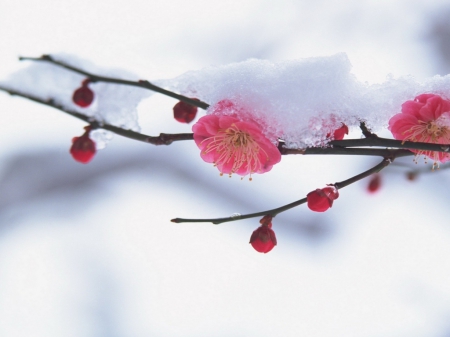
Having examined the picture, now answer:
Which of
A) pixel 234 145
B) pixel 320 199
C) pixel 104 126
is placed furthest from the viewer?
pixel 234 145

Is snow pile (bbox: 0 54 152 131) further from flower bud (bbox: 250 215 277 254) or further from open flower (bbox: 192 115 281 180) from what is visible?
flower bud (bbox: 250 215 277 254)

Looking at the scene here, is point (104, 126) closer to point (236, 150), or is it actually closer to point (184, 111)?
point (184, 111)

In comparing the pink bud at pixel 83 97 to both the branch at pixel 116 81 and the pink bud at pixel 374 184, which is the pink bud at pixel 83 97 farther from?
the pink bud at pixel 374 184

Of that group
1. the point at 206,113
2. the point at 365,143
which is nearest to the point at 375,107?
the point at 365,143

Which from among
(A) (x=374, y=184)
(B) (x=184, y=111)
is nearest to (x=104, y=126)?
(B) (x=184, y=111)

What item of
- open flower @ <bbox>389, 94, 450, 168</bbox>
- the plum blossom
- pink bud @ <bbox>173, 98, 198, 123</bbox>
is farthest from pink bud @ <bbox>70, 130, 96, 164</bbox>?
open flower @ <bbox>389, 94, 450, 168</bbox>

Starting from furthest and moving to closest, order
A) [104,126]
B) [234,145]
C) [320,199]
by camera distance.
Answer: [234,145], [320,199], [104,126]

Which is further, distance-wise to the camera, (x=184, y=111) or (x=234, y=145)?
(x=234, y=145)

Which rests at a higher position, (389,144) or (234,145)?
(234,145)

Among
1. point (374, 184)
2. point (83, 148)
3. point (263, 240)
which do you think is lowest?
point (263, 240)
